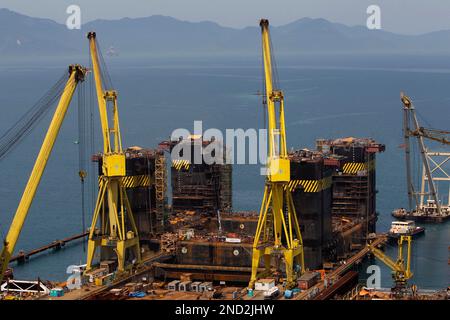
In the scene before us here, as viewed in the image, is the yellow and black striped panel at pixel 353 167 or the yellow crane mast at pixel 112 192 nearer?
the yellow crane mast at pixel 112 192

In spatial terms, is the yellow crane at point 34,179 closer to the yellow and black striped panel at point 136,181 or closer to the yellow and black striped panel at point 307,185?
the yellow and black striped panel at point 136,181

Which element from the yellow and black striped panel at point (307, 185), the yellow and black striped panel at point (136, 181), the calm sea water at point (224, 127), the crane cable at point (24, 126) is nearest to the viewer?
the crane cable at point (24, 126)

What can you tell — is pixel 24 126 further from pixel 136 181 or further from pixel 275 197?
pixel 275 197

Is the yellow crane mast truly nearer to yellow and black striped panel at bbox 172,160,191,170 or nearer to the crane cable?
the crane cable

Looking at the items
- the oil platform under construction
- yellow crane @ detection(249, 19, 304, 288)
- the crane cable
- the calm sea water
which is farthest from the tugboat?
the crane cable

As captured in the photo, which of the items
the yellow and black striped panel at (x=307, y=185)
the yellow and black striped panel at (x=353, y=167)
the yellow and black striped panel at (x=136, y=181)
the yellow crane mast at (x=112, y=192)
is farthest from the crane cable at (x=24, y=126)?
the yellow and black striped panel at (x=353, y=167)

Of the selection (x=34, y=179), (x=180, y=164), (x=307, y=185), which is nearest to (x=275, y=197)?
(x=307, y=185)
